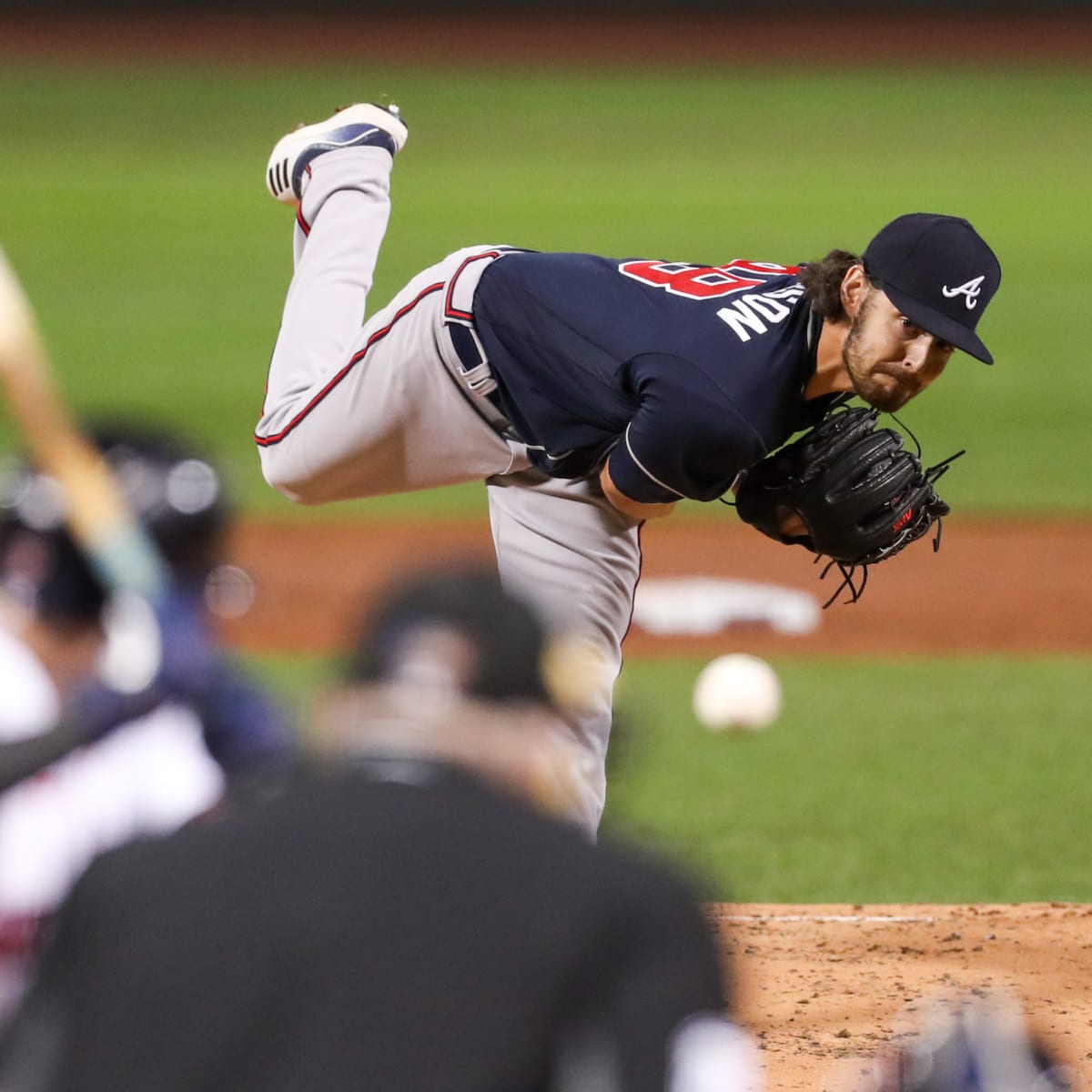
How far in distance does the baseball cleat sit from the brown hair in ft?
3.58

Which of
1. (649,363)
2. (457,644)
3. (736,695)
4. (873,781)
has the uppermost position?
(457,644)

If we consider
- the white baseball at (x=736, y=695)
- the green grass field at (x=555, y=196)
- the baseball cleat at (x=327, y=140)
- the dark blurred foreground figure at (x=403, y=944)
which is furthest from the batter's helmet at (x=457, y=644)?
the green grass field at (x=555, y=196)

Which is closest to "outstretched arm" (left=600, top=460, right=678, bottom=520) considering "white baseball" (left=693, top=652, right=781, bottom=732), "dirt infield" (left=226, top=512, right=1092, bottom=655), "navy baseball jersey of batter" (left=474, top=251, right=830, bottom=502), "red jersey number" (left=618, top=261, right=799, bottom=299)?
"navy baseball jersey of batter" (left=474, top=251, right=830, bottom=502)

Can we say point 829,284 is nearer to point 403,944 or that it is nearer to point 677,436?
point 677,436

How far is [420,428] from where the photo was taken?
14.0ft

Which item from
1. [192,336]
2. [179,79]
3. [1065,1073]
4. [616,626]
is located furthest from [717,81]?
[1065,1073]

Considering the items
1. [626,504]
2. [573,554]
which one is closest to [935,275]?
[626,504]

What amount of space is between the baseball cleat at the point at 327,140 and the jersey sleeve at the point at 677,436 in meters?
1.03

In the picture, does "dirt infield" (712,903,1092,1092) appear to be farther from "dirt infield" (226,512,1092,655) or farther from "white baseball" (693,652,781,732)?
"dirt infield" (226,512,1092,655)

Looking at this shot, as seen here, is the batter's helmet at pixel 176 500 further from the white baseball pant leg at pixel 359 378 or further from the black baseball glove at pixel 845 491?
the black baseball glove at pixel 845 491

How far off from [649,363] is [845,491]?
1.72 ft

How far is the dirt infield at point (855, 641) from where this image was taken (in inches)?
173

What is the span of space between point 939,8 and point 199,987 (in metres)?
28.1

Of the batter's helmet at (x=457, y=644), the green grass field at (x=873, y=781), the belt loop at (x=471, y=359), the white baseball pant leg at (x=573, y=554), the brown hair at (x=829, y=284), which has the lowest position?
the green grass field at (x=873, y=781)
